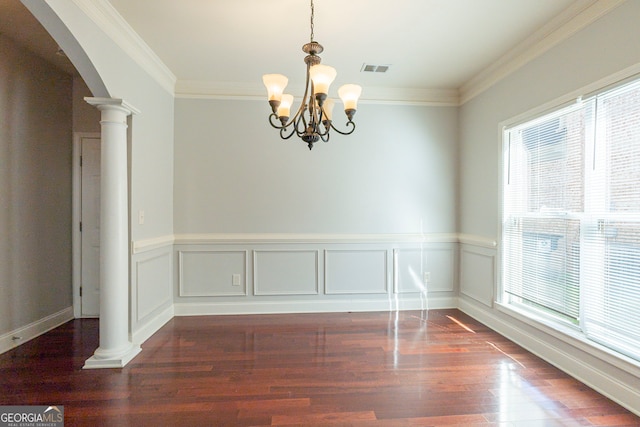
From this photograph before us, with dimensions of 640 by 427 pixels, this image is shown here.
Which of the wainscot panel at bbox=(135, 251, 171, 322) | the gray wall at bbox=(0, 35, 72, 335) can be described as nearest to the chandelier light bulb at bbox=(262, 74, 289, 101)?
the wainscot panel at bbox=(135, 251, 171, 322)

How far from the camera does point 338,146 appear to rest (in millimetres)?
3910

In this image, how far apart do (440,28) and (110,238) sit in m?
3.21

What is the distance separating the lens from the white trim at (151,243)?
113 inches

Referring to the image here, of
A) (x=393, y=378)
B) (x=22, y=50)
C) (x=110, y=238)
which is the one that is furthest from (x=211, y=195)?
(x=393, y=378)

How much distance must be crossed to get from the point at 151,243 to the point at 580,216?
12.2 ft

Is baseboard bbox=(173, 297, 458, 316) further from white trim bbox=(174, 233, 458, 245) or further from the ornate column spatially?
the ornate column

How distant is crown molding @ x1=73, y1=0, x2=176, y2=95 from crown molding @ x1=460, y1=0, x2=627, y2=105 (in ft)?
11.1

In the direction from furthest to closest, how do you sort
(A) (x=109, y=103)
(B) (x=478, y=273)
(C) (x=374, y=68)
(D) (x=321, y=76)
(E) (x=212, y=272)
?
1. (E) (x=212, y=272)
2. (B) (x=478, y=273)
3. (C) (x=374, y=68)
4. (A) (x=109, y=103)
5. (D) (x=321, y=76)

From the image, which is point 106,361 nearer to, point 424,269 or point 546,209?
point 424,269

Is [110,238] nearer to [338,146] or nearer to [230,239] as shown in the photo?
[230,239]

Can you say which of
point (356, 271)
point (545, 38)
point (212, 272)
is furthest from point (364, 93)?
point (212, 272)

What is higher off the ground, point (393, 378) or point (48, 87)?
point (48, 87)

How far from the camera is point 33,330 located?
3070 millimetres

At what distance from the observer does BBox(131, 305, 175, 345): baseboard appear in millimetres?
2939
